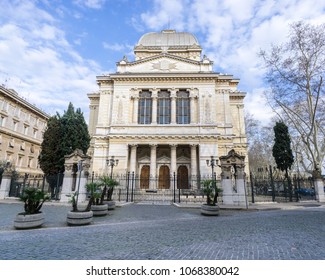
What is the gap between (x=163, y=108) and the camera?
3031 cm

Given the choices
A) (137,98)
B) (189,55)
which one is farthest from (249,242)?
(189,55)

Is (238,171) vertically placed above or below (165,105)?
below

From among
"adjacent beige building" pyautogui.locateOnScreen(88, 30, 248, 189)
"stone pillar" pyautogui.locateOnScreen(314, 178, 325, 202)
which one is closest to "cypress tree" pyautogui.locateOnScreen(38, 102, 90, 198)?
"adjacent beige building" pyautogui.locateOnScreen(88, 30, 248, 189)

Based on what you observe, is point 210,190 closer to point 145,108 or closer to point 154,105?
point 154,105

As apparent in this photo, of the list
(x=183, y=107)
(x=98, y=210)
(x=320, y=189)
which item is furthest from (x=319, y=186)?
(x=98, y=210)

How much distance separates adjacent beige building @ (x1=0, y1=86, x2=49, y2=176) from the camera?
111 ft

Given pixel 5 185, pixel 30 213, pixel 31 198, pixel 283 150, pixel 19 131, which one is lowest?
pixel 30 213

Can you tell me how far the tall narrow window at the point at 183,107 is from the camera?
97.8 feet

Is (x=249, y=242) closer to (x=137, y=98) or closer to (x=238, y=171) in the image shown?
(x=238, y=171)

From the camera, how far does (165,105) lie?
100 feet

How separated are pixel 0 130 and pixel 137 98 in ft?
73.6

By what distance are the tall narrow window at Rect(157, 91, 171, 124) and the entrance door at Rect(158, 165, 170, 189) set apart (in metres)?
6.63

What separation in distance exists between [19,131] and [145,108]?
24.5 m

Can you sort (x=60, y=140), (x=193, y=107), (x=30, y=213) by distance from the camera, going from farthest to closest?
(x=193, y=107)
(x=60, y=140)
(x=30, y=213)
